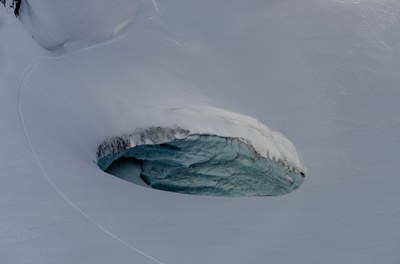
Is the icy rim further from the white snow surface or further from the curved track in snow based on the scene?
the curved track in snow

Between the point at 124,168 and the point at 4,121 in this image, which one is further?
the point at 124,168

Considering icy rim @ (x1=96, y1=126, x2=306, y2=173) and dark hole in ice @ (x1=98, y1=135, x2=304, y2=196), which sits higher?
icy rim @ (x1=96, y1=126, x2=306, y2=173)

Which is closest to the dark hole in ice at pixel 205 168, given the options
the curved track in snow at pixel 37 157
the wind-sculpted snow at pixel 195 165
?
the wind-sculpted snow at pixel 195 165

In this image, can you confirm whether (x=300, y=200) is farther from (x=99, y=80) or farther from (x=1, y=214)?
(x=1, y=214)

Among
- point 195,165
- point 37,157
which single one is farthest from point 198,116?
point 37,157

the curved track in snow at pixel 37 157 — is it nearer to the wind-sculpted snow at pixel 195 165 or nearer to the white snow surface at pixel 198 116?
the white snow surface at pixel 198 116

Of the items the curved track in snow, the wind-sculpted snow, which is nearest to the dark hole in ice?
the wind-sculpted snow

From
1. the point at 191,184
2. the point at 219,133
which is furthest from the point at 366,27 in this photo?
the point at 191,184
